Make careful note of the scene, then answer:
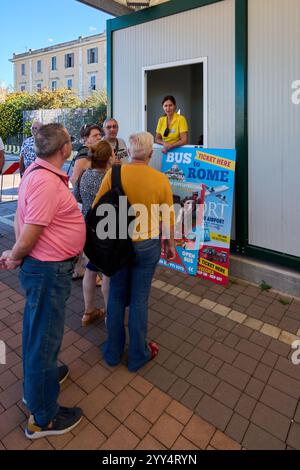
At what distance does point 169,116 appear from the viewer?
13.9ft

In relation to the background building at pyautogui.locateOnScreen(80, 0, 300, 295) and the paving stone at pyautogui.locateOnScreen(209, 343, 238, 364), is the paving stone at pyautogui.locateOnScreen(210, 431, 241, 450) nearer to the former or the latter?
the paving stone at pyautogui.locateOnScreen(209, 343, 238, 364)

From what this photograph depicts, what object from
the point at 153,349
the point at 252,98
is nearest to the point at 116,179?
the point at 153,349

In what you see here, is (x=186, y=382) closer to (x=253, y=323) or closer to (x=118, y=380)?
(x=118, y=380)

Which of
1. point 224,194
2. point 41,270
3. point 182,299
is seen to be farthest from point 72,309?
point 224,194

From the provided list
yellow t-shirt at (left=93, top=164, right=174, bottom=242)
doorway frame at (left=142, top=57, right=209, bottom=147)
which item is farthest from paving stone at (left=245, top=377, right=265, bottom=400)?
doorway frame at (left=142, top=57, right=209, bottom=147)

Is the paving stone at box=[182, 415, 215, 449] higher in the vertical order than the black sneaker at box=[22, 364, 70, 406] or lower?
lower

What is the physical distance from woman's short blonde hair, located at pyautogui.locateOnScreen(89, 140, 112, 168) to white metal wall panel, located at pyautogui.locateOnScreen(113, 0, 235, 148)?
1777mm

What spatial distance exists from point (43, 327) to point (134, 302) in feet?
2.42

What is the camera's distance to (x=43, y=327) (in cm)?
180

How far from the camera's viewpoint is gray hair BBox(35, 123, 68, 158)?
1.74m

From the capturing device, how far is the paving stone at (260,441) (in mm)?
1907

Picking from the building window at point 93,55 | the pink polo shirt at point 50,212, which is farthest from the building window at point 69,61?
the pink polo shirt at point 50,212

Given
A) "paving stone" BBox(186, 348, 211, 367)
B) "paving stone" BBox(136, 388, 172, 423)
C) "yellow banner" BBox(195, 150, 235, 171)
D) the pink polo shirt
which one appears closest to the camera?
the pink polo shirt

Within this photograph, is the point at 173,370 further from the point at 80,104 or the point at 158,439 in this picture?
the point at 80,104
